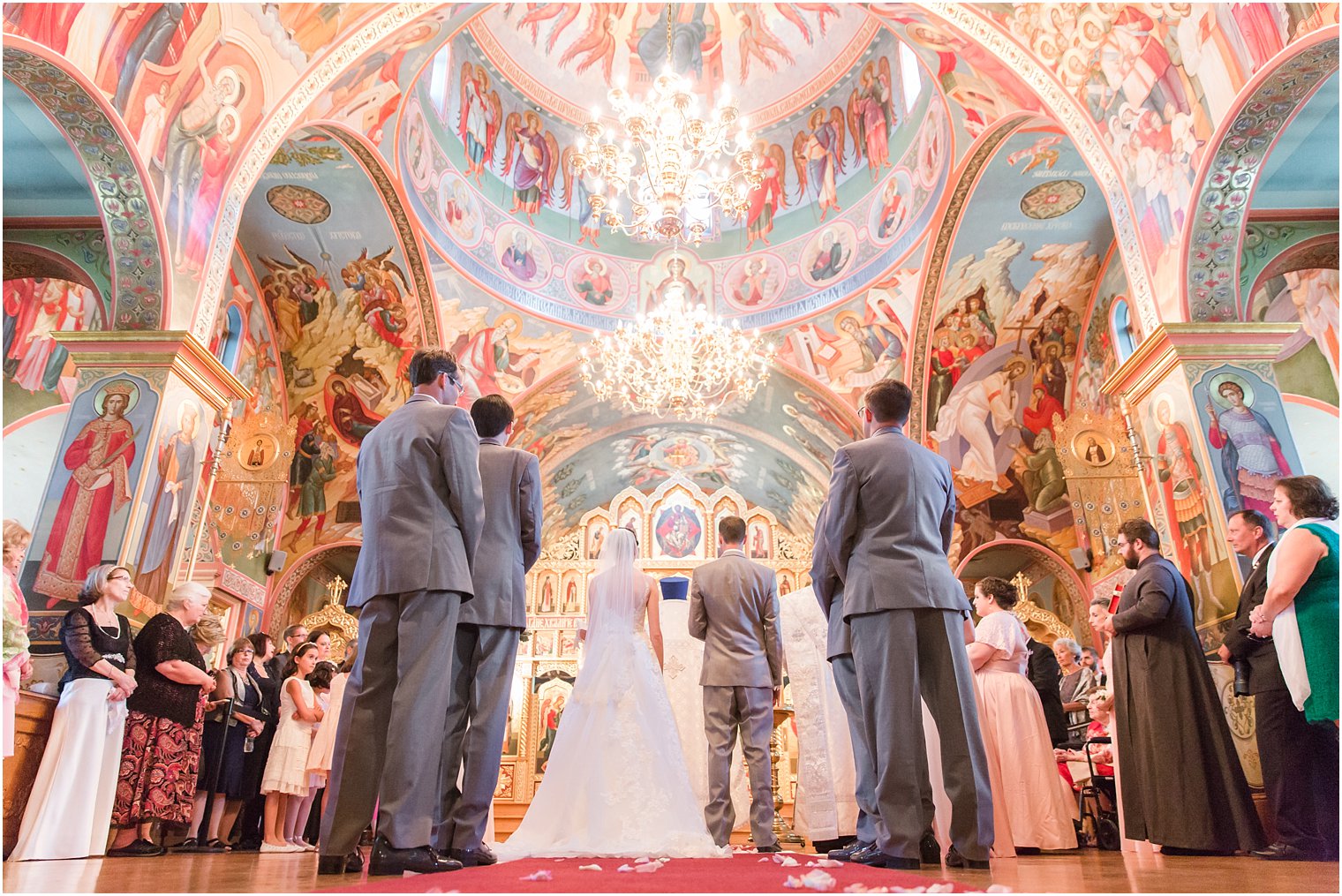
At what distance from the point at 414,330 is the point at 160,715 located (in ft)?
31.3

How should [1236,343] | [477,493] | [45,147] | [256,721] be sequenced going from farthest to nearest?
1. [45,147]
2. [1236,343]
3. [256,721]
4. [477,493]

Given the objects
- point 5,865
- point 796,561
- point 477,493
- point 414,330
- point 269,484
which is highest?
point 414,330

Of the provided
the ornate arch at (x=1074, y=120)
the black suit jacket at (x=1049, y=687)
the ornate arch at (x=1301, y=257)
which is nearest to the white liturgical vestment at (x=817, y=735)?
the black suit jacket at (x=1049, y=687)

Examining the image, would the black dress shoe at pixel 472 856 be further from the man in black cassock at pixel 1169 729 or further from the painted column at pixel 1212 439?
the painted column at pixel 1212 439

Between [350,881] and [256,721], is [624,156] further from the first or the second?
[350,881]

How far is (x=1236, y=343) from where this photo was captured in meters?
7.96

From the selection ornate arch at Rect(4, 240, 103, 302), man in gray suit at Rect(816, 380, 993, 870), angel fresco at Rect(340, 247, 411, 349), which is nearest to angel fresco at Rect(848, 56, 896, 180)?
angel fresco at Rect(340, 247, 411, 349)

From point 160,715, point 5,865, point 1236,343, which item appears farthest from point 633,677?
point 1236,343

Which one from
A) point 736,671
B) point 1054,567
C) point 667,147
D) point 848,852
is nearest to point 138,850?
point 736,671

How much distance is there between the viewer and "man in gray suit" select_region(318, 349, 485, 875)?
3086 mm

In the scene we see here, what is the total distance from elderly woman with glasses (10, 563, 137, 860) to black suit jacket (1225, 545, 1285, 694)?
20.2 ft

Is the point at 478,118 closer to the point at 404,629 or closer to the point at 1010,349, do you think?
the point at 1010,349

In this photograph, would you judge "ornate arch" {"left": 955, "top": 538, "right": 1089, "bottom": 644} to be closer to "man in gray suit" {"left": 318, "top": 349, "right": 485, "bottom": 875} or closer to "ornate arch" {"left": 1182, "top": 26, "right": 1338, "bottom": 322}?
"ornate arch" {"left": 1182, "top": 26, "right": 1338, "bottom": 322}

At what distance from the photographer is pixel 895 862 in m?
3.41
